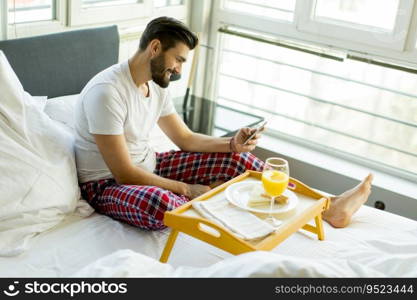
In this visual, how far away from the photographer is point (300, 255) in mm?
2359

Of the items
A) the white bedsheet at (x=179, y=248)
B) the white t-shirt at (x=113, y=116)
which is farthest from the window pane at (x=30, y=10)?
the white bedsheet at (x=179, y=248)

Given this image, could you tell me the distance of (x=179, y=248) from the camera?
7.73ft

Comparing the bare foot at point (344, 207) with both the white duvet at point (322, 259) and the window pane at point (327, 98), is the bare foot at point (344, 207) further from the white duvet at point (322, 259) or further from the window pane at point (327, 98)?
the window pane at point (327, 98)

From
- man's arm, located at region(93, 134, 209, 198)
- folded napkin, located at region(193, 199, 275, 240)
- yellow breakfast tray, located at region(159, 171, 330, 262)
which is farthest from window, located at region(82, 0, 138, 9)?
folded napkin, located at region(193, 199, 275, 240)

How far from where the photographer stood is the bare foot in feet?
8.56

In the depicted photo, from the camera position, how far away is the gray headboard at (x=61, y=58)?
110 inches

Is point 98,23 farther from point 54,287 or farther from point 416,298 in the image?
point 416,298

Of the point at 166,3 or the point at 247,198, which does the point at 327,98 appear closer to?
the point at 166,3

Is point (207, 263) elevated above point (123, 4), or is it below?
below

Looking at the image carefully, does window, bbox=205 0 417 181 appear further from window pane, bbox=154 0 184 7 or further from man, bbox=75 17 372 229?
man, bbox=75 17 372 229

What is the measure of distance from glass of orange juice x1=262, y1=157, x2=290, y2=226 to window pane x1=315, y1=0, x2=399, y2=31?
4.90ft

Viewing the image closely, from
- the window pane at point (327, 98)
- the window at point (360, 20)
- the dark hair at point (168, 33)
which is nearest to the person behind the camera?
the dark hair at point (168, 33)

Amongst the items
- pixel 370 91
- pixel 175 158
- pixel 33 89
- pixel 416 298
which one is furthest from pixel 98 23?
pixel 416 298

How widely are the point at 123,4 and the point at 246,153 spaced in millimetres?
1230
